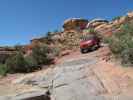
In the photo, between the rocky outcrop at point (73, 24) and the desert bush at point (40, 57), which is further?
the rocky outcrop at point (73, 24)

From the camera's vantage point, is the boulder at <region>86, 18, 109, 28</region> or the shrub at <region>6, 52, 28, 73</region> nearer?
the shrub at <region>6, 52, 28, 73</region>

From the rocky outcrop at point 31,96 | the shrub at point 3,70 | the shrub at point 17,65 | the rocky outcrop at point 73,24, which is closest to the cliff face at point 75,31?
the rocky outcrop at point 73,24

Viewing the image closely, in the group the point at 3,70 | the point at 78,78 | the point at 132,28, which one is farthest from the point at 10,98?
the point at 3,70

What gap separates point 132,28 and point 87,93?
267 inches

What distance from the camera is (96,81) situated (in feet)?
35.8

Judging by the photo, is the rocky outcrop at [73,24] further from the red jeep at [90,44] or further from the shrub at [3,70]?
Answer: the shrub at [3,70]

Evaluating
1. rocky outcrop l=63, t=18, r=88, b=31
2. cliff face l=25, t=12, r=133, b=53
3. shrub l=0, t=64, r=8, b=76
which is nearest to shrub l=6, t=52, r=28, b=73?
shrub l=0, t=64, r=8, b=76

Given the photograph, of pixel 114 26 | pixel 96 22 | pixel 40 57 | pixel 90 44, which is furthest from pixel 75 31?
pixel 40 57

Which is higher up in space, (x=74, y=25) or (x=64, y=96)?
(x=74, y=25)

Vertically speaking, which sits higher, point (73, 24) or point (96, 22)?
point (73, 24)

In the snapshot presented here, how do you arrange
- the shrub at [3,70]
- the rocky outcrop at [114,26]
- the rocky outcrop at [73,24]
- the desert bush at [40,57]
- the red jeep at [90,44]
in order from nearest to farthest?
1. the shrub at [3,70]
2. the desert bush at [40,57]
3. the red jeep at [90,44]
4. the rocky outcrop at [114,26]
5. the rocky outcrop at [73,24]

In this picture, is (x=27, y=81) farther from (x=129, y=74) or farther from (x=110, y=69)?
(x=129, y=74)

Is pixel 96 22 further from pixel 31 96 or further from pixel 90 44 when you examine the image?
pixel 31 96

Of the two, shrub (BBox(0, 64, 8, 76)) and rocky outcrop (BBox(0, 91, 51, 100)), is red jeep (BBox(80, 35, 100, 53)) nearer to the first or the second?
shrub (BBox(0, 64, 8, 76))
